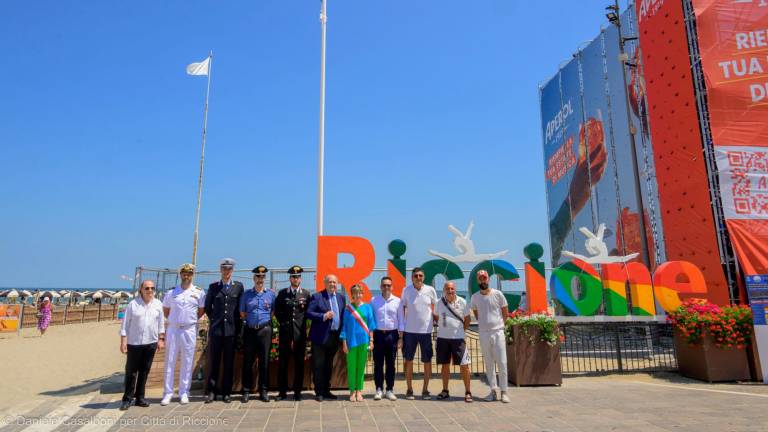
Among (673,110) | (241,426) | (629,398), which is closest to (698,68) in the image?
(673,110)

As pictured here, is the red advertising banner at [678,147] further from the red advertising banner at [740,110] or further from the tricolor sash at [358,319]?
the tricolor sash at [358,319]

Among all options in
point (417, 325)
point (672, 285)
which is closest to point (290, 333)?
point (417, 325)

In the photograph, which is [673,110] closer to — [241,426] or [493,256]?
[493,256]

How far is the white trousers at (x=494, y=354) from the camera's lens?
6.58m

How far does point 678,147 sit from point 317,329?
13943 mm

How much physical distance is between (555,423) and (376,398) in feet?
8.00

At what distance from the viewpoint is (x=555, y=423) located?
5266 mm

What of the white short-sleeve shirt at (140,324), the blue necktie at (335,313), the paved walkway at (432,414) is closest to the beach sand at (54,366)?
the paved walkway at (432,414)

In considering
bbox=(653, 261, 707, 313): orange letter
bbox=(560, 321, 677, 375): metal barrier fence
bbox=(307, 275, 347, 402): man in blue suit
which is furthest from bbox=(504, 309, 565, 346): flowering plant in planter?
bbox=(653, 261, 707, 313): orange letter

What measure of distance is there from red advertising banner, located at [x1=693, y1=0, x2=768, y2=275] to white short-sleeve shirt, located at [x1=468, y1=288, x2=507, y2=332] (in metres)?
10.1

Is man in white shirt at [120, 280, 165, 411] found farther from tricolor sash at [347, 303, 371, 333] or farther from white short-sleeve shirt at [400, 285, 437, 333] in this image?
white short-sleeve shirt at [400, 285, 437, 333]

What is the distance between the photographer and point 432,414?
5.70 meters

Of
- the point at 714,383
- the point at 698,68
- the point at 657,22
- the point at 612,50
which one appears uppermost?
the point at 612,50

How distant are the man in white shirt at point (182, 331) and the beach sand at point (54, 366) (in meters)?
2.15
